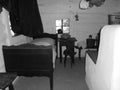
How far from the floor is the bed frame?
15.8 inches

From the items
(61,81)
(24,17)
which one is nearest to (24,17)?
(24,17)

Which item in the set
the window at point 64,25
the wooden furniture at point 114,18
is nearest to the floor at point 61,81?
the window at point 64,25

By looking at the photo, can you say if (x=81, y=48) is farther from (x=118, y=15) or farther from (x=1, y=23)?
(x=1, y=23)

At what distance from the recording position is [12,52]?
237 centimetres

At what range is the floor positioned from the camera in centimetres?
267

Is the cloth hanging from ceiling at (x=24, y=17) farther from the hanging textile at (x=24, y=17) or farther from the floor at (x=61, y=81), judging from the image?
the floor at (x=61, y=81)

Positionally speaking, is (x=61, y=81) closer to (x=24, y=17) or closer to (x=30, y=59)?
(x=30, y=59)

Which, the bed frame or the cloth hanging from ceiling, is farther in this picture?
the cloth hanging from ceiling

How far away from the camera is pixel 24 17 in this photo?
→ 2645 mm

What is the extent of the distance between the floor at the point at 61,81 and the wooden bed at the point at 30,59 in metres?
0.40

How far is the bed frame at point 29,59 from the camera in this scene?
2346 millimetres

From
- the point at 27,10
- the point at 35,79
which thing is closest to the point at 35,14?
the point at 27,10

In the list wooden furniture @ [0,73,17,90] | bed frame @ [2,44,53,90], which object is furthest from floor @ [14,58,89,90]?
wooden furniture @ [0,73,17,90]

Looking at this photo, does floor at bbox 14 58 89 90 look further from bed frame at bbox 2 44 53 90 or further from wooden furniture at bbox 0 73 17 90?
wooden furniture at bbox 0 73 17 90
